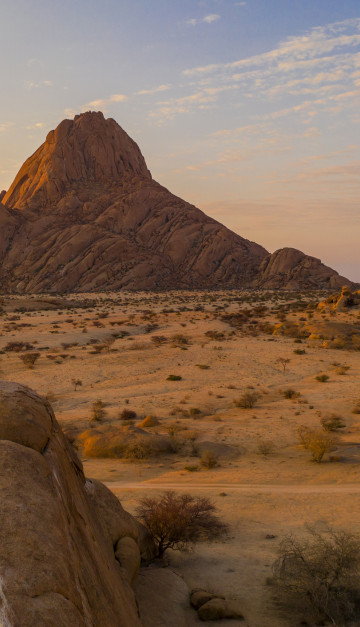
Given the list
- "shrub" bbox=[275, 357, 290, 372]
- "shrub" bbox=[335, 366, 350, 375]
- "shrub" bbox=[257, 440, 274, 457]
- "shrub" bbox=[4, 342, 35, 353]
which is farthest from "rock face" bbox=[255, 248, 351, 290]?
"shrub" bbox=[257, 440, 274, 457]

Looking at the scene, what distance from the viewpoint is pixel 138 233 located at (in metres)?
111

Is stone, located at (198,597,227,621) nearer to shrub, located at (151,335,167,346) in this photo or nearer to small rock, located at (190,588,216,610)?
small rock, located at (190,588,216,610)

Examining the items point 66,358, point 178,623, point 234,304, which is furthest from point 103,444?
point 234,304

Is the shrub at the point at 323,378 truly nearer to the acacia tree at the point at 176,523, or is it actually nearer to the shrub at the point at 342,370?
the shrub at the point at 342,370

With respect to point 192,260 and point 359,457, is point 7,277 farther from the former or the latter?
point 359,457

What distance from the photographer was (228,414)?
18.8 meters

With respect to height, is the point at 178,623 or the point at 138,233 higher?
the point at 138,233

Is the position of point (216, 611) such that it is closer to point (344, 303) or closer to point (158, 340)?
point (158, 340)

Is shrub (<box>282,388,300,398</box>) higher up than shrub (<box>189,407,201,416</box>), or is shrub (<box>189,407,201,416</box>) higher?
shrub (<box>282,388,300,398</box>)

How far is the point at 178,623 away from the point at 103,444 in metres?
8.91

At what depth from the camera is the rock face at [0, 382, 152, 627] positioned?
11.0 feet

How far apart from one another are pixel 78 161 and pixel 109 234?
89.5 ft

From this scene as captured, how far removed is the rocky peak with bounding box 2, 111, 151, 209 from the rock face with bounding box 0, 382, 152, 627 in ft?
386

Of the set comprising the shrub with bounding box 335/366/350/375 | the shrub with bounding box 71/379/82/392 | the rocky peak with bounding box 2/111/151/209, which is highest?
the rocky peak with bounding box 2/111/151/209
